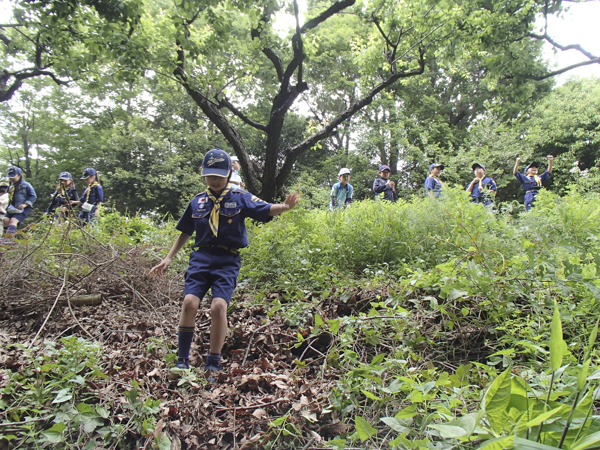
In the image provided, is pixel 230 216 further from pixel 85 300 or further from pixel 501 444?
pixel 501 444

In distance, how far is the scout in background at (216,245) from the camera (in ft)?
8.75

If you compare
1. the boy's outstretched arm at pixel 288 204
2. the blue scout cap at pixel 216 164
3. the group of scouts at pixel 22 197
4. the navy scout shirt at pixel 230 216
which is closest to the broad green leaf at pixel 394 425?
the boy's outstretched arm at pixel 288 204

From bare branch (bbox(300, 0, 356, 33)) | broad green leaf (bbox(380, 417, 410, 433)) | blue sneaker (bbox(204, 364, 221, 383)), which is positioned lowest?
blue sneaker (bbox(204, 364, 221, 383))

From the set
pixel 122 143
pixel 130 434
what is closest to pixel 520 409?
pixel 130 434

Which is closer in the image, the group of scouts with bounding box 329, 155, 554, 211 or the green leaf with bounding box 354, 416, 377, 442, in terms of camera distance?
the green leaf with bounding box 354, 416, 377, 442

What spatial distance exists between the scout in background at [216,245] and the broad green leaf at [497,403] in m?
2.14

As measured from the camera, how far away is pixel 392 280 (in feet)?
11.2

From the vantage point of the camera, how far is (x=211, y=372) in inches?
102

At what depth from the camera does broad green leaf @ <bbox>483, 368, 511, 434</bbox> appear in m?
0.82

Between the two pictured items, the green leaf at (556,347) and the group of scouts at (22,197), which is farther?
the group of scouts at (22,197)

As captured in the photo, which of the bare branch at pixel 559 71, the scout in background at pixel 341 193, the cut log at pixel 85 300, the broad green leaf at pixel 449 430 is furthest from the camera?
the bare branch at pixel 559 71

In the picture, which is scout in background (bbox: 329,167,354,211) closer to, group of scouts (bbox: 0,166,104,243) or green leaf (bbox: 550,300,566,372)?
group of scouts (bbox: 0,166,104,243)

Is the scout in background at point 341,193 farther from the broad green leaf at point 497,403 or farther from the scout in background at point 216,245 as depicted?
the broad green leaf at point 497,403

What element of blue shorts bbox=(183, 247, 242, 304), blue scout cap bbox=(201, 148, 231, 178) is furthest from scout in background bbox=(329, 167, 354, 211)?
blue shorts bbox=(183, 247, 242, 304)
